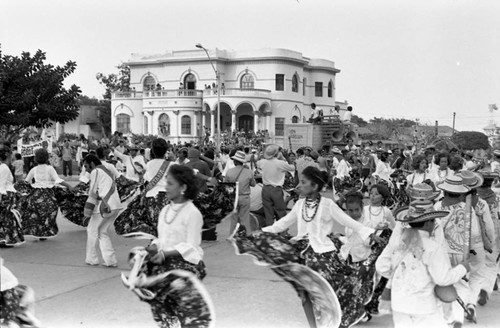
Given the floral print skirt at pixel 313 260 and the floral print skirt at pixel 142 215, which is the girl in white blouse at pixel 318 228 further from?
the floral print skirt at pixel 142 215

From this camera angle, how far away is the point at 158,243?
181 inches

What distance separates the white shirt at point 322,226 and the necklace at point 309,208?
0.02m

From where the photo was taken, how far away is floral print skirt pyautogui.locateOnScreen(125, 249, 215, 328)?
416cm

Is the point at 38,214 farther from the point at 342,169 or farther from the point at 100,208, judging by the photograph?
the point at 342,169

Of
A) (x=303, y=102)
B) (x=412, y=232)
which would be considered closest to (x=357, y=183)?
(x=412, y=232)

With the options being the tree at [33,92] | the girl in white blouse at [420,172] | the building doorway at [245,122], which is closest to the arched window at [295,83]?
the building doorway at [245,122]

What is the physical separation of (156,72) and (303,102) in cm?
1461

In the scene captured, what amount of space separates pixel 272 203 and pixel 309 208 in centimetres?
482

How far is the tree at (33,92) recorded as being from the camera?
1296 cm

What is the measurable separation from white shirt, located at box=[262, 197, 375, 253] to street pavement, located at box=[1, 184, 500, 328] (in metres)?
1.08

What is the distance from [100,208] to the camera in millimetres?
8398

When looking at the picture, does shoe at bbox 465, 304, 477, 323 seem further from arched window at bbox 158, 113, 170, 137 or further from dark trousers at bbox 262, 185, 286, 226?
arched window at bbox 158, 113, 170, 137

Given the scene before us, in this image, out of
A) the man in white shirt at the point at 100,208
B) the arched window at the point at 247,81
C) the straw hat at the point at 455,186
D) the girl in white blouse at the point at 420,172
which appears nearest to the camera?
the straw hat at the point at 455,186

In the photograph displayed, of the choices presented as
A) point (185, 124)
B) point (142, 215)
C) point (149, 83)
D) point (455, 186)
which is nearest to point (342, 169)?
point (142, 215)
